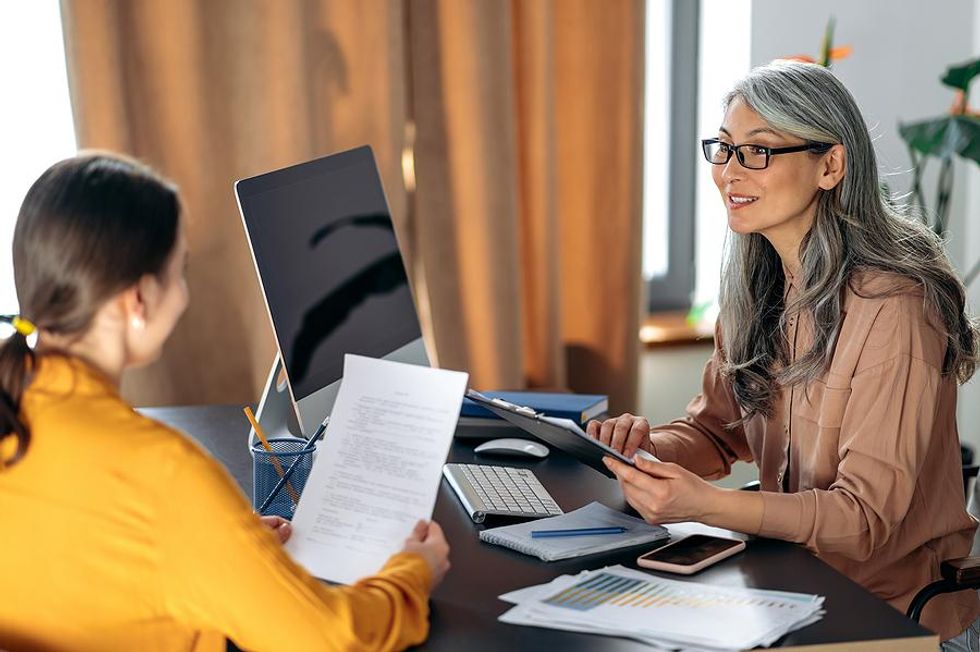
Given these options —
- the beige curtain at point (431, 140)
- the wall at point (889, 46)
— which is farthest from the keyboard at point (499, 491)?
the wall at point (889, 46)

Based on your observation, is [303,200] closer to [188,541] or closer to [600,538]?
[600,538]

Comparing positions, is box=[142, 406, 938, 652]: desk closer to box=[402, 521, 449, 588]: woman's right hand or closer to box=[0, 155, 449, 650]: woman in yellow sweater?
box=[402, 521, 449, 588]: woman's right hand

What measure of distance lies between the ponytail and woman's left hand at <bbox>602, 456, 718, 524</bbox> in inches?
28.7

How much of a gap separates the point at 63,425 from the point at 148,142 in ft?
6.04

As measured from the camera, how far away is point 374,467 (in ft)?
4.16

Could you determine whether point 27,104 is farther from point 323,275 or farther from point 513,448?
point 513,448

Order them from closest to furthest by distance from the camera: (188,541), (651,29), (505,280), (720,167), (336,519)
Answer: (188,541) < (336,519) < (720,167) < (505,280) < (651,29)

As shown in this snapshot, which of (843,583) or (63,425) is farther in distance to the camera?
(843,583)

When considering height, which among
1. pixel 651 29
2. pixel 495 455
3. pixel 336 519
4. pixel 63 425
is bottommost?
pixel 495 455

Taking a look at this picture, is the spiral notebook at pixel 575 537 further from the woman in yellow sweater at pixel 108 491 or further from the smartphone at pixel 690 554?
the woman in yellow sweater at pixel 108 491

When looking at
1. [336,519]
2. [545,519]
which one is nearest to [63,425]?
[336,519]

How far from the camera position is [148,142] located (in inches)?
108

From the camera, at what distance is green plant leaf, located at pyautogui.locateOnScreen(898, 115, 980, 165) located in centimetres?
299

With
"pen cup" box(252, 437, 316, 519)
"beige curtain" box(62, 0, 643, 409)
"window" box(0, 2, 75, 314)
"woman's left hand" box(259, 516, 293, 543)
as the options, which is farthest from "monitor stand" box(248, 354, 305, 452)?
"window" box(0, 2, 75, 314)
